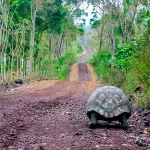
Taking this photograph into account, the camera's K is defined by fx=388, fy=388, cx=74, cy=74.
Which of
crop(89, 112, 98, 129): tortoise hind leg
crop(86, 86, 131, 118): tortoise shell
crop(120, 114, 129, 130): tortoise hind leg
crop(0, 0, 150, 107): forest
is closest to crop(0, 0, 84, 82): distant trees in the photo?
crop(0, 0, 150, 107): forest

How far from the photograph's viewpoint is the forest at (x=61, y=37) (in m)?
12.2

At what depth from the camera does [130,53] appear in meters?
17.3

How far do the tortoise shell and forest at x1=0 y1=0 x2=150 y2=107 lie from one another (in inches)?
61.0

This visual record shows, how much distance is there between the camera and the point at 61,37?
5247 cm

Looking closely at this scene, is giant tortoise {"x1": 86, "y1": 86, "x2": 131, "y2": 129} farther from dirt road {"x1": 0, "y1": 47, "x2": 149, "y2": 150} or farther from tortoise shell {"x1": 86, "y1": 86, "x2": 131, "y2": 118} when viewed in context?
dirt road {"x1": 0, "y1": 47, "x2": 149, "y2": 150}

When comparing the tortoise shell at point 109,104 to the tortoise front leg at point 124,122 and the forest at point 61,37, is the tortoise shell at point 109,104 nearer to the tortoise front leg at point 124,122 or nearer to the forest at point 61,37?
the tortoise front leg at point 124,122

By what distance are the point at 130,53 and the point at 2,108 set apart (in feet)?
24.1

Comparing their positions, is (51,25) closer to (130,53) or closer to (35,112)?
(130,53)

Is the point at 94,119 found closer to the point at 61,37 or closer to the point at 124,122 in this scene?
the point at 124,122

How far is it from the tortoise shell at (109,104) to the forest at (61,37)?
5.08 ft

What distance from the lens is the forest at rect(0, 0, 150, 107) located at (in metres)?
12.2

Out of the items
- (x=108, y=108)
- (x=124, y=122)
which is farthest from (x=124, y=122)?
(x=108, y=108)

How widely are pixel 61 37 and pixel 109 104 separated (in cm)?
4457

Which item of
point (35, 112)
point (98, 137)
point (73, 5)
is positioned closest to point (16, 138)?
point (98, 137)
